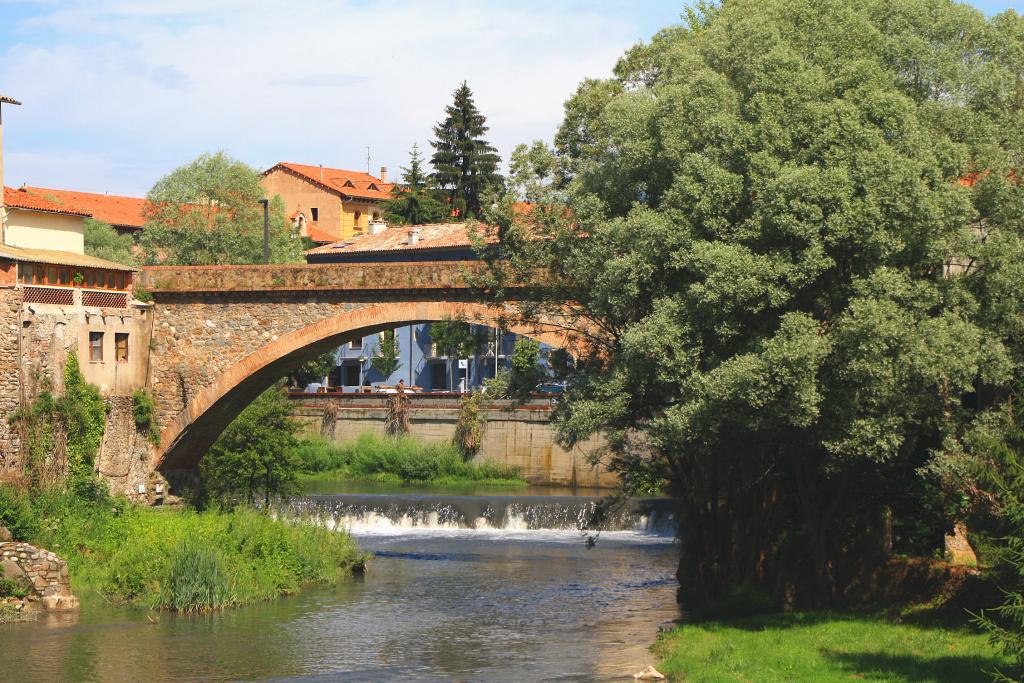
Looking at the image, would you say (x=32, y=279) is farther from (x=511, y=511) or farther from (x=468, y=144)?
(x=468, y=144)

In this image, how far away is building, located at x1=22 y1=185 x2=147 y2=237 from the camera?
3312 inches

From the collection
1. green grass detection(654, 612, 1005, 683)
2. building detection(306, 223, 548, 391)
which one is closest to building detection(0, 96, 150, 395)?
green grass detection(654, 612, 1005, 683)

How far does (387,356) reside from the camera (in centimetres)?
7738

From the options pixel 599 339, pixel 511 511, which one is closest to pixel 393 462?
pixel 511 511

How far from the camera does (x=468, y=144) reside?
80312 mm

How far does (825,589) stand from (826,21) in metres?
9.25

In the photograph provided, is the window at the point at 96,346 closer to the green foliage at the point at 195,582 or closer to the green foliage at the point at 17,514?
the green foliage at the point at 17,514

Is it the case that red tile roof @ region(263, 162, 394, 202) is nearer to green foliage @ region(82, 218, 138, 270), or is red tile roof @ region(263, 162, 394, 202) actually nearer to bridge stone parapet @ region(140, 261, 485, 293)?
green foliage @ region(82, 218, 138, 270)

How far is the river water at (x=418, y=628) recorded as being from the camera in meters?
21.2

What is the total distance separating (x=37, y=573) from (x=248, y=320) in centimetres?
934

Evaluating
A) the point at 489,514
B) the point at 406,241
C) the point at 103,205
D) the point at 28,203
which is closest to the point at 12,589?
the point at 28,203

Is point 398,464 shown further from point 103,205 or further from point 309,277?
point 103,205

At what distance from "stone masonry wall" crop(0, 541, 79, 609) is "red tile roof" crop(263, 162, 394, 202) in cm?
6935

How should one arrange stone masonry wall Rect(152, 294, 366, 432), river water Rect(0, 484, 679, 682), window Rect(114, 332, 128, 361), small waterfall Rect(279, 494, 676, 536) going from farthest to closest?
small waterfall Rect(279, 494, 676, 536) < window Rect(114, 332, 128, 361) < stone masonry wall Rect(152, 294, 366, 432) < river water Rect(0, 484, 679, 682)
